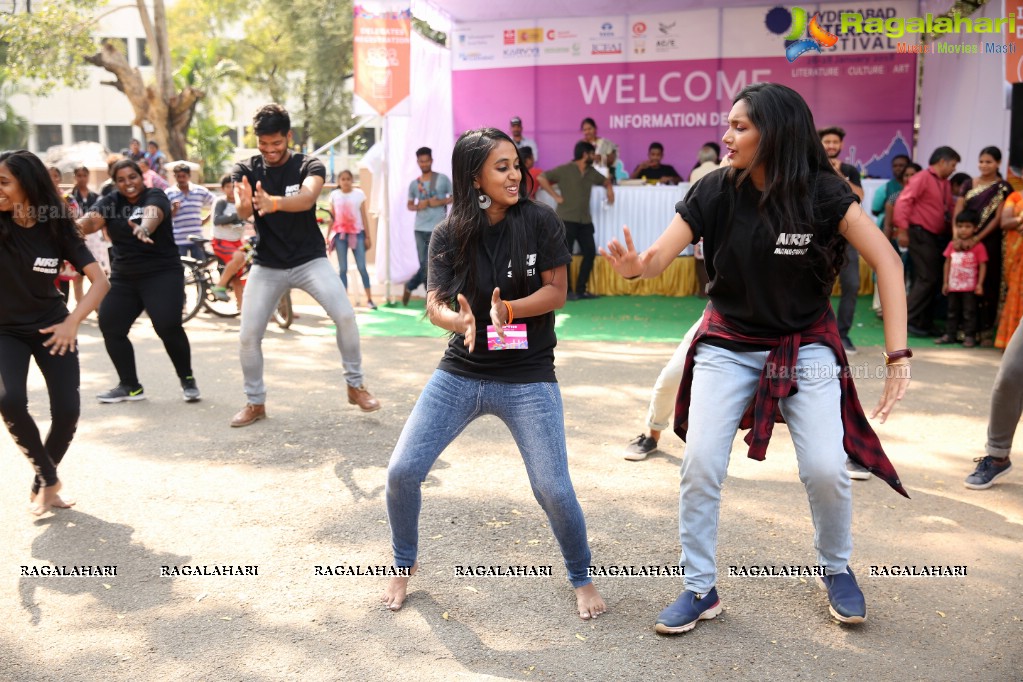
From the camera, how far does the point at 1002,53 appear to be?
33.7 ft

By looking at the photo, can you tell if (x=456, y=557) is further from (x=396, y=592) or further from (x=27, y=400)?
(x=27, y=400)

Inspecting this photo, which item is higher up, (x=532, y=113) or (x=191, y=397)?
(x=532, y=113)

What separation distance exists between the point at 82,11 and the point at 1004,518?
28865mm

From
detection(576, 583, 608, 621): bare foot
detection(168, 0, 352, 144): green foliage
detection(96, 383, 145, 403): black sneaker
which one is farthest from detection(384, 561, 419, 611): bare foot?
detection(168, 0, 352, 144): green foliage

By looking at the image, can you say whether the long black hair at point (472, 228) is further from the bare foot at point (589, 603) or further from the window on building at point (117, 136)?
the window on building at point (117, 136)

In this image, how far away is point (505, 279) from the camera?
357 cm

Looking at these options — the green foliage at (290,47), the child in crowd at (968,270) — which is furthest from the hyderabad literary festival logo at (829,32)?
the green foliage at (290,47)

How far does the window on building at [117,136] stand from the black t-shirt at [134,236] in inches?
2171

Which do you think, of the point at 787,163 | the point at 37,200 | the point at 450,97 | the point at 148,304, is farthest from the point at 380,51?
the point at 787,163

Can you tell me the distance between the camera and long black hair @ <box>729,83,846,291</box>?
3332mm

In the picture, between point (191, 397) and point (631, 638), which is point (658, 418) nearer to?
point (631, 638)

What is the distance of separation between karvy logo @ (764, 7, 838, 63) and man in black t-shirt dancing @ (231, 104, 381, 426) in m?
10.4

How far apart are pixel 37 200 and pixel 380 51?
25.2 ft

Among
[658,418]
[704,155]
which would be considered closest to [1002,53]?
[704,155]
